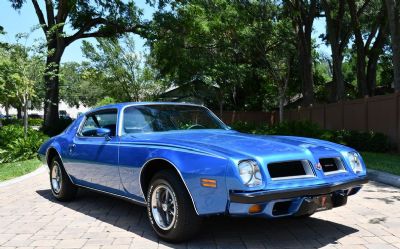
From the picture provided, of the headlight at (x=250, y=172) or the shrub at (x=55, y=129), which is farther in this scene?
the shrub at (x=55, y=129)

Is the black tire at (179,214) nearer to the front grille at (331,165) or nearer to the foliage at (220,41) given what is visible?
the front grille at (331,165)

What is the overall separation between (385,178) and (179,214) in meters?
6.11

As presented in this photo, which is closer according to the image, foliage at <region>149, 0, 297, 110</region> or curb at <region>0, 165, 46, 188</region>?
curb at <region>0, 165, 46, 188</region>

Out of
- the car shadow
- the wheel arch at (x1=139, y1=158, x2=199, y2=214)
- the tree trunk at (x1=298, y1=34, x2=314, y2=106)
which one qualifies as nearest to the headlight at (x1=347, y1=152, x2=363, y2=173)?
the car shadow

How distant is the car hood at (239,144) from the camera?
15.5 ft

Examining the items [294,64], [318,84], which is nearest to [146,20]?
[294,64]

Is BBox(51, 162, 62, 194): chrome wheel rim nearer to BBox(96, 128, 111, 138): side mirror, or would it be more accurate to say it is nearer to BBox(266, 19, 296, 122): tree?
BBox(96, 128, 111, 138): side mirror

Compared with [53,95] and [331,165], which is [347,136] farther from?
[53,95]

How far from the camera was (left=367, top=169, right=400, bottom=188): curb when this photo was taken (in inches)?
358

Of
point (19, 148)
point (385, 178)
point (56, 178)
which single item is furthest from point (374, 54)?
point (56, 178)

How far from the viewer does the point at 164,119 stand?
6309 mm

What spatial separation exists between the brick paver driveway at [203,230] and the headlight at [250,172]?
921 millimetres

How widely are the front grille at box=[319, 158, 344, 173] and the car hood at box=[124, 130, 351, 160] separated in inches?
3.0

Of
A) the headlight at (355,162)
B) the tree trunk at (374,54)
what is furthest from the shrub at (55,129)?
the headlight at (355,162)
